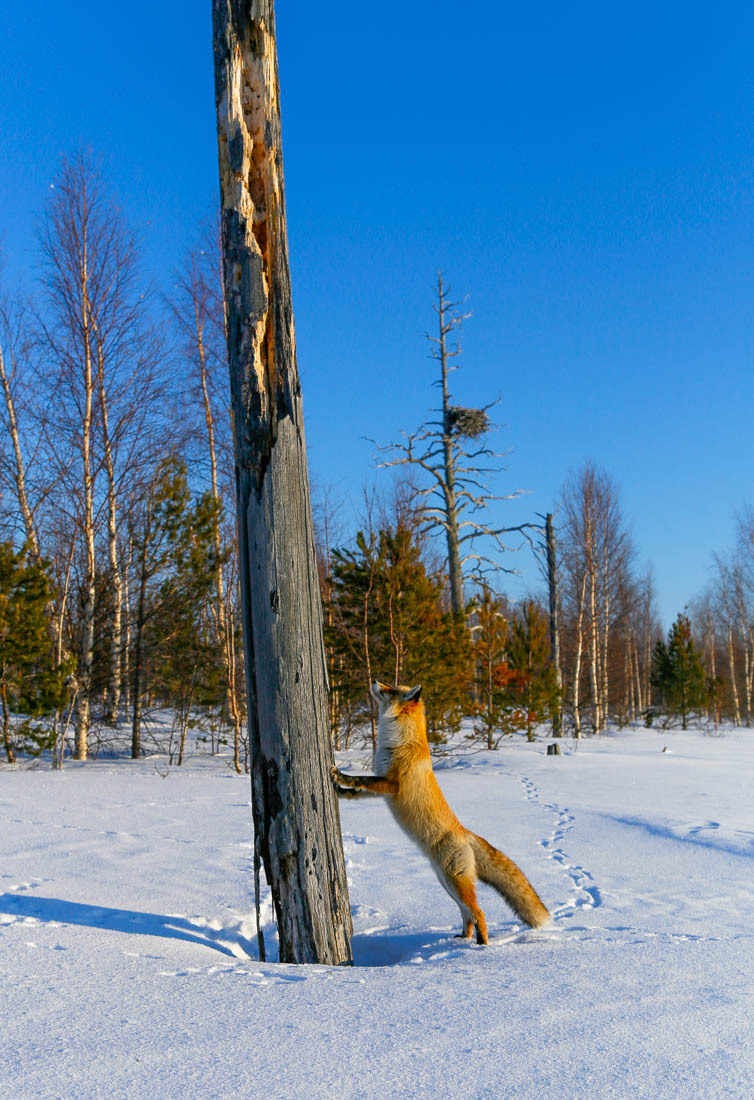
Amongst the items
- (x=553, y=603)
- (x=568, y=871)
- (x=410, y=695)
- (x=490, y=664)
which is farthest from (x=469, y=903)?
(x=553, y=603)

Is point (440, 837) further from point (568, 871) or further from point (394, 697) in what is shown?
point (568, 871)

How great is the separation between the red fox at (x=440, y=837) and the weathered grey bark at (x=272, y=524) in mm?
372

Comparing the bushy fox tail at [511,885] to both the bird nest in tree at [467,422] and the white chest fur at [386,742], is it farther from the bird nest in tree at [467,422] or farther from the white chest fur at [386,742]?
the bird nest in tree at [467,422]

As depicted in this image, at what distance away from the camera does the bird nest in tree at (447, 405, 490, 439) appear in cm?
2508

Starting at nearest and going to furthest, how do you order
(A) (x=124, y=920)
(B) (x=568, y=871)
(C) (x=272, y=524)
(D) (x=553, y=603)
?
(C) (x=272, y=524) → (A) (x=124, y=920) → (B) (x=568, y=871) → (D) (x=553, y=603)

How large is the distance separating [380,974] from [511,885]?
3.81ft

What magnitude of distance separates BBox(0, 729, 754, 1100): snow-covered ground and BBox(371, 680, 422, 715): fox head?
119 cm

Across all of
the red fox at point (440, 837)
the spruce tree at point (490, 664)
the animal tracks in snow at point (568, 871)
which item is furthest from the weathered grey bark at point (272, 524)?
the spruce tree at point (490, 664)

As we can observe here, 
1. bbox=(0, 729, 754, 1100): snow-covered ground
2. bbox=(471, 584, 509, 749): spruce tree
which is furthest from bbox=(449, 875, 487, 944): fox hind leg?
bbox=(471, 584, 509, 749): spruce tree

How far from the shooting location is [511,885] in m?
3.85

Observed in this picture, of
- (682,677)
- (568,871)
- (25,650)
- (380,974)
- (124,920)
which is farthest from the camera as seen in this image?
(682,677)

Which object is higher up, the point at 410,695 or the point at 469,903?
the point at 410,695

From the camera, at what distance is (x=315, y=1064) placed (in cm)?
200

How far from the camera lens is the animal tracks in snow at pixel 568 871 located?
13.9 feet
